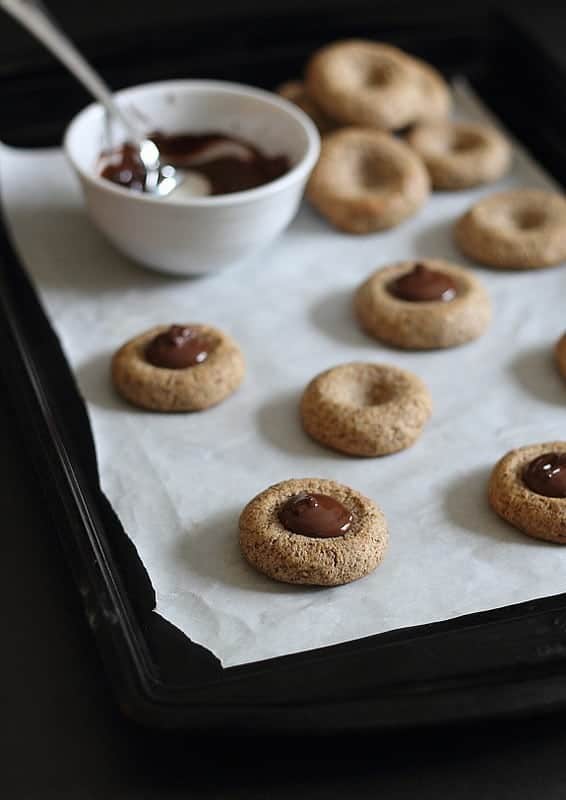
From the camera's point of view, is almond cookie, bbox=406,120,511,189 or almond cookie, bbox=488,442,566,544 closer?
almond cookie, bbox=488,442,566,544

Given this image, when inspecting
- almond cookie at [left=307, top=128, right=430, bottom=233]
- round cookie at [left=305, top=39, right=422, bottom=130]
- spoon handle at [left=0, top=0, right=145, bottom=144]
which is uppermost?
spoon handle at [left=0, top=0, right=145, bottom=144]

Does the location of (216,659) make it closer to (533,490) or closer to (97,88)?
(533,490)

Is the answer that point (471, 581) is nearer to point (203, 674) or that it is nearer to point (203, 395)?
point (203, 674)

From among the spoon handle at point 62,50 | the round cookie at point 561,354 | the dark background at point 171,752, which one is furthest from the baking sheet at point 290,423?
the spoon handle at point 62,50

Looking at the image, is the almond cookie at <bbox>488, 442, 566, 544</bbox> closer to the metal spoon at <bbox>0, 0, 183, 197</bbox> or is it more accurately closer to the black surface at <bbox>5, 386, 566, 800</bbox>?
the black surface at <bbox>5, 386, 566, 800</bbox>

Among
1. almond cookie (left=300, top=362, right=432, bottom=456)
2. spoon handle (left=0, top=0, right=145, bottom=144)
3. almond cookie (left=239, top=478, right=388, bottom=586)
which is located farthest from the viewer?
spoon handle (left=0, top=0, right=145, bottom=144)

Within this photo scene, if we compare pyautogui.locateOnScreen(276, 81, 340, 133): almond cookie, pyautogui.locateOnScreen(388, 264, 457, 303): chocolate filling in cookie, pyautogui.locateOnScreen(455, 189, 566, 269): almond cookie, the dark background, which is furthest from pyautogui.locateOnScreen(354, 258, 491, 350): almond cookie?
the dark background

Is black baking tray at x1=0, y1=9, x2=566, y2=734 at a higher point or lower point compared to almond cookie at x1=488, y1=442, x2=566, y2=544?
lower
